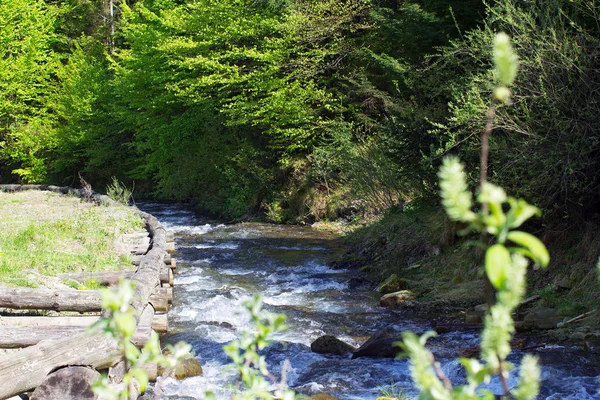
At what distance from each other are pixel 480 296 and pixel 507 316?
10393 mm

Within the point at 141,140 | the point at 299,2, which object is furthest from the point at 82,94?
the point at 299,2

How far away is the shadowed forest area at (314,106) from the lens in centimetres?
1046

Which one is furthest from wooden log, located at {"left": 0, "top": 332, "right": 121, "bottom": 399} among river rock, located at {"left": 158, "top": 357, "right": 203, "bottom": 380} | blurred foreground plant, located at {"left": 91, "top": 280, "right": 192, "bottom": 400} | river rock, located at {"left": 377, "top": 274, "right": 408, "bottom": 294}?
river rock, located at {"left": 377, "top": 274, "right": 408, "bottom": 294}

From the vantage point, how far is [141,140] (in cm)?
3566

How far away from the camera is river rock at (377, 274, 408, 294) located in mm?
12852

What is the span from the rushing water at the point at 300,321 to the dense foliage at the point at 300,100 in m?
2.74

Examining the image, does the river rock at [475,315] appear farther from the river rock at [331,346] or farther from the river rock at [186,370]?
the river rock at [186,370]

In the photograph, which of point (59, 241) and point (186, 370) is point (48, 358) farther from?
point (59, 241)

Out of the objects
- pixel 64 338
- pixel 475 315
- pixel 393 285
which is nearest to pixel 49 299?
pixel 64 338

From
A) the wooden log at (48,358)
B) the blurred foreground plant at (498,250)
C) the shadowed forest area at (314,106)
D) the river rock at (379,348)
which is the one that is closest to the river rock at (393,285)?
the shadowed forest area at (314,106)

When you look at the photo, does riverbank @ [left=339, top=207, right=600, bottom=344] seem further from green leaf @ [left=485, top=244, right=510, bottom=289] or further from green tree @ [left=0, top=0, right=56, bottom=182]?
green tree @ [left=0, top=0, right=56, bottom=182]

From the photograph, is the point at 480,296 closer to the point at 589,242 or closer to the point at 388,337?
the point at 589,242

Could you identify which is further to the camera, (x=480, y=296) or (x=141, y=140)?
(x=141, y=140)

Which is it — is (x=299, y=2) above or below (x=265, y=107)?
above
